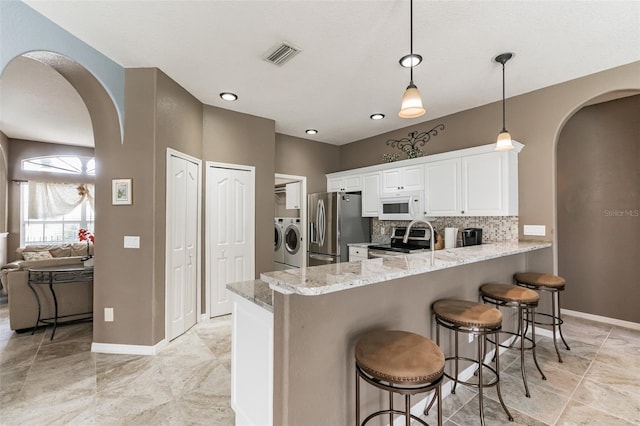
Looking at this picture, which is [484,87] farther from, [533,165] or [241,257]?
[241,257]

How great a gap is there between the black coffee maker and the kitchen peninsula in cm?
148

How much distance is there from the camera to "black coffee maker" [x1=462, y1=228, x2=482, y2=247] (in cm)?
329

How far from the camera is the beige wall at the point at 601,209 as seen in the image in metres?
3.41

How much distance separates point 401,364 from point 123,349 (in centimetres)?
283

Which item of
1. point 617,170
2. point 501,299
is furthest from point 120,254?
point 617,170

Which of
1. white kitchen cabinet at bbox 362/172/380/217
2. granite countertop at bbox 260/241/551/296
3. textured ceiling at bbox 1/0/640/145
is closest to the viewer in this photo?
granite countertop at bbox 260/241/551/296

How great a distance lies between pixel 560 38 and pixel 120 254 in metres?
4.37

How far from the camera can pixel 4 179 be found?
17.4 ft

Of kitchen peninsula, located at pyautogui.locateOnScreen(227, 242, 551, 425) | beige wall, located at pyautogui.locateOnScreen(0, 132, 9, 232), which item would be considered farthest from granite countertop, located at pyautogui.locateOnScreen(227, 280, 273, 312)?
beige wall, located at pyautogui.locateOnScreen(0, 132, 9, 232)

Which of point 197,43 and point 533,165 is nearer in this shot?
point 197,43

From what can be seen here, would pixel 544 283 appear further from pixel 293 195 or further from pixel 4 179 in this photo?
pixel 4 179

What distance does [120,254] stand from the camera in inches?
110

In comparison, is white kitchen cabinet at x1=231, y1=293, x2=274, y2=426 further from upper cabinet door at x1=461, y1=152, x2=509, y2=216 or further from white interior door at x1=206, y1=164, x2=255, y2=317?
upper cabinet door at x1=461, y1=152, x2=509, y2=216

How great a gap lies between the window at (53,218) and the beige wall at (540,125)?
7.22 meters
